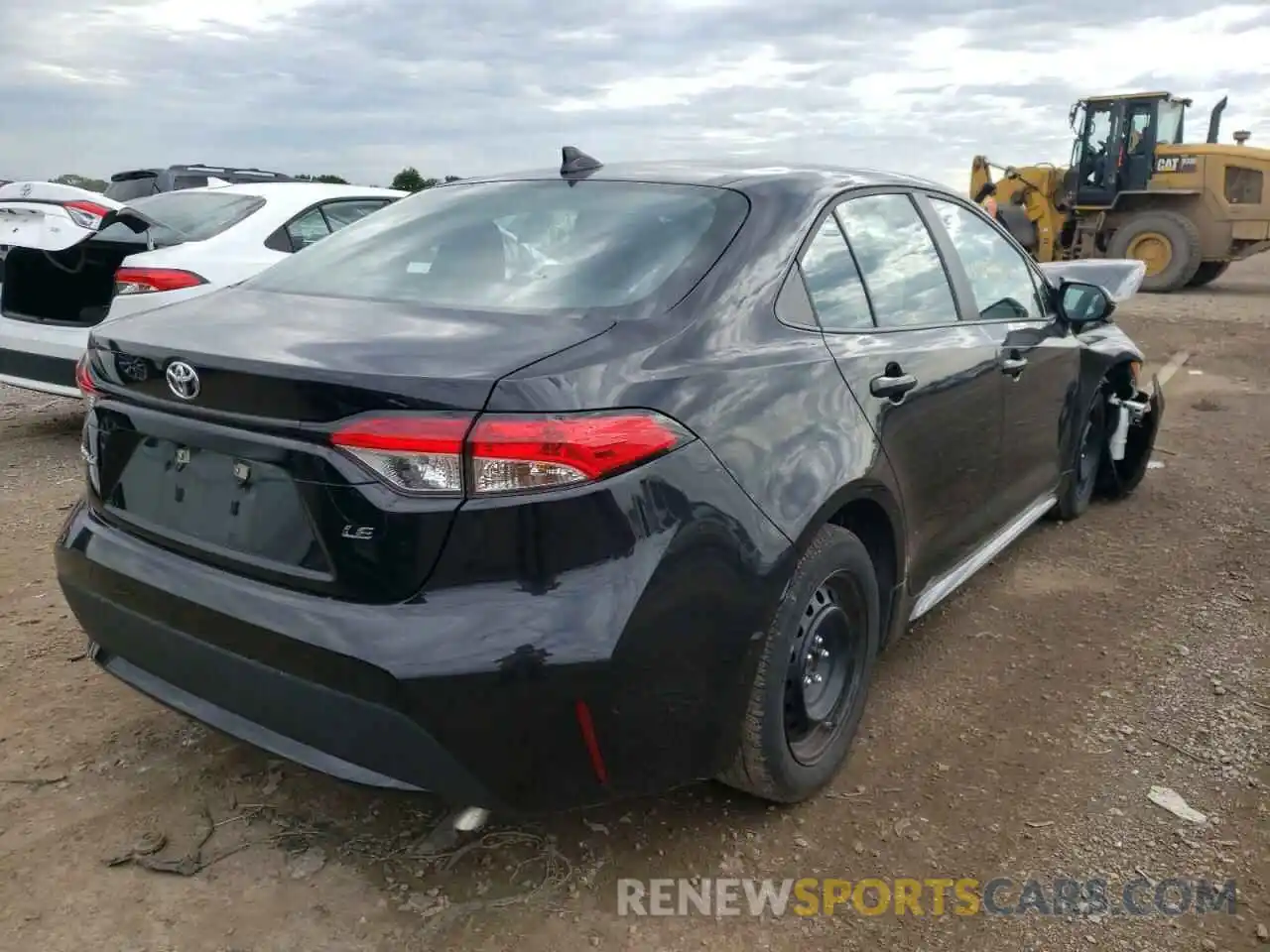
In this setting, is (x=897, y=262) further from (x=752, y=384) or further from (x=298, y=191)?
(x=298, y=191)

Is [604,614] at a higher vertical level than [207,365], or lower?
lower

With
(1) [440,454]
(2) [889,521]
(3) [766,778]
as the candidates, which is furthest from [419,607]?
(2) [889,521]

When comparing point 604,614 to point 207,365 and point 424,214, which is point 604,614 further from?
point 424,214

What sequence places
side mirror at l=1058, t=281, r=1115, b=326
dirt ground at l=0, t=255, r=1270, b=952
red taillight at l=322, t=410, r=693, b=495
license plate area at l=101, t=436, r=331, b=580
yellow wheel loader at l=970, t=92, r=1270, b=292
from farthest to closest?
yellow wheel loader at l=970, t=92, r=1270, b=292, side mirror at l=1058, t=281, r=1115, b=326, dirt ground at l=0, t=255, r=1270, b=952, license plate area at l=101, t=436, r=331, b=580, red taillight at l=322, t=410, r=693, b=495

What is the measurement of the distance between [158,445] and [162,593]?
1.04 ft

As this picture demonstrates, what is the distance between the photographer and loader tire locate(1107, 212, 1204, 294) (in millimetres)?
16000

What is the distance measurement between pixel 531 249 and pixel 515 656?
1.15 m

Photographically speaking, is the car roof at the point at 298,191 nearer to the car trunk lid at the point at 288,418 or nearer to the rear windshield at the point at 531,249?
the rear windshield at the point at 531,249

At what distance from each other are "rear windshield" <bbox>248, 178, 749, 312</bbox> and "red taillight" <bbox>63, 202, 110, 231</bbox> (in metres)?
3.77

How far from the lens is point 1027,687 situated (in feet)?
10.8

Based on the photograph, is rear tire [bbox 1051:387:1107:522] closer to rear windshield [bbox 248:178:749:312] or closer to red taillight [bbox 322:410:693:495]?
rear windshield [bbox 248:178:749:312]

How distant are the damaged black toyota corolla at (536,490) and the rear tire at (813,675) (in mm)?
11

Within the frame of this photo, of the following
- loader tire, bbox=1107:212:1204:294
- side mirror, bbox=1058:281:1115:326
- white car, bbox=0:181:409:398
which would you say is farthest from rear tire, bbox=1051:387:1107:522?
loader tire, bbox=1107:212:1204:294

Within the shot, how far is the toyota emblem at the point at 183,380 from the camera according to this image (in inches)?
81.0
